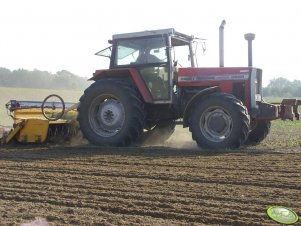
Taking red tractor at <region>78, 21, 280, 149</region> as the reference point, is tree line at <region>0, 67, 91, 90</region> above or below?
above

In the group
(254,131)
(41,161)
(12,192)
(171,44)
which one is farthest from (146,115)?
(12,192)

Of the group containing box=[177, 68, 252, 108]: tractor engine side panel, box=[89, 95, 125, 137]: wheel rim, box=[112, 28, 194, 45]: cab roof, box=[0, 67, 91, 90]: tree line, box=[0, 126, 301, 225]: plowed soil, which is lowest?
box=[0, 126, 301, 225]: plowed soil

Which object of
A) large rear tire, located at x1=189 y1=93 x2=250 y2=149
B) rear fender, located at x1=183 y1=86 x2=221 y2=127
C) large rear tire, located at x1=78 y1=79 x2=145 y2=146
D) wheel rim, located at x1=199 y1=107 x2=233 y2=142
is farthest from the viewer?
large rear tire, located at x1=78 y1=79 x2=145 y2=146

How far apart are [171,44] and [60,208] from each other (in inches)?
211

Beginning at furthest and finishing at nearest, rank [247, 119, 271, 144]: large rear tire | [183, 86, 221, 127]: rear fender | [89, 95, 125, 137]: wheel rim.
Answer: [247, 119, 271, 144]: large rear tire, [89, 95, 125, 137]: wheel rim, [183, 86, 221, 127]: rear fender

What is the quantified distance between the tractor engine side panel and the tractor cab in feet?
0.86

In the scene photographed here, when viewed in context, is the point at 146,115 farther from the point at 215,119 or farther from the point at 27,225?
the point at 27,225

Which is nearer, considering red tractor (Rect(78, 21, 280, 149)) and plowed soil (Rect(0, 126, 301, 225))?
plowed soil (Rect(0, 126, 301, 225))

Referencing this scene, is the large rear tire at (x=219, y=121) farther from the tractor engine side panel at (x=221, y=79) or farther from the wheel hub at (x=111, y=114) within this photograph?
the wheel hub at (x=111, y=114)

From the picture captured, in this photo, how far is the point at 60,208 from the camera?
4.05 metres

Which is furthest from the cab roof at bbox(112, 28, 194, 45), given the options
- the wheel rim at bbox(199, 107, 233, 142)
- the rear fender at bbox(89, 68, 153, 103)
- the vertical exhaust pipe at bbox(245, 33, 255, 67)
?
the wheel rim at bbox(199, 107, 233, 142)

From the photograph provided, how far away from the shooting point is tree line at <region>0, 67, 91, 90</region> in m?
57.7

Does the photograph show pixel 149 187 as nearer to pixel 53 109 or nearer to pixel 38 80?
pixel 53 109

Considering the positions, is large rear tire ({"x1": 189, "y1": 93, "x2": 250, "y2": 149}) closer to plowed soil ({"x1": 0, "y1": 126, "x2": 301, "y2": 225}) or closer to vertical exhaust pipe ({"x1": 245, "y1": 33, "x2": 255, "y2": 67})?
plowed soil ({"x1": 0, "y1": 126, "x2": 301, "y2": 225})
